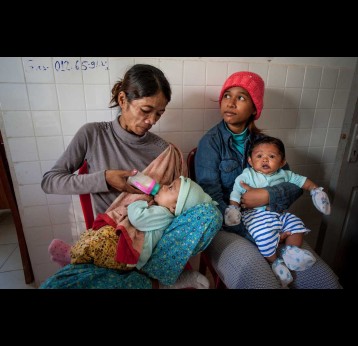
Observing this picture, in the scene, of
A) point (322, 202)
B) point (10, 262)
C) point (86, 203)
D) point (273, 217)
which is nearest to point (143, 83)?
point (86, 203)

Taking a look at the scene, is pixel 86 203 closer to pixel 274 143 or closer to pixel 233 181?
pixel 233 181

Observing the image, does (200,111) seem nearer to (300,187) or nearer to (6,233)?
(300,187)

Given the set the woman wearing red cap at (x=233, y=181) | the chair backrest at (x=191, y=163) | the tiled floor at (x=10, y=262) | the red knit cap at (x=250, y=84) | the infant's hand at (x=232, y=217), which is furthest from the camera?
the tiled floor at (x=10, y=262)

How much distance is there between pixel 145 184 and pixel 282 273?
741mm

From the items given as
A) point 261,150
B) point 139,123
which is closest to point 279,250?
point 261,150

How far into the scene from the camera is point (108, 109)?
138cm

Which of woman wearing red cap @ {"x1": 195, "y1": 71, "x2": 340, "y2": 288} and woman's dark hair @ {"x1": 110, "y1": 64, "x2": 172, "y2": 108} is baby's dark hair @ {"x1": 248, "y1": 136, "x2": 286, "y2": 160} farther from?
woman's dark hair @ {"x1": 110, "y1": 64, "x2": 172, "y2": 108}

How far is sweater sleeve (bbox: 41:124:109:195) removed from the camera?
3.43 ft

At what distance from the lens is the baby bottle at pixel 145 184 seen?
3.62 ft

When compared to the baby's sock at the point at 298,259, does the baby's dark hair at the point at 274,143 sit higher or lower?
higher

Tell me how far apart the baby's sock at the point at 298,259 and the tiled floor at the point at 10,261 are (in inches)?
69.3

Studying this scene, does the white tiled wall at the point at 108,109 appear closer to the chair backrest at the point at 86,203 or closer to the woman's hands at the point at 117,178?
the chair backrest at the point at 86,203

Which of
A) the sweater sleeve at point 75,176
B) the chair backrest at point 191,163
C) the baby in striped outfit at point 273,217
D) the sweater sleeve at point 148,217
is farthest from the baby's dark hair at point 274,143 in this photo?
the sweater sleeve at point 75,176
